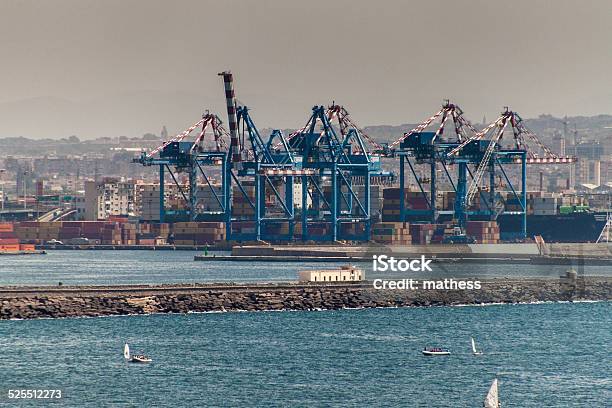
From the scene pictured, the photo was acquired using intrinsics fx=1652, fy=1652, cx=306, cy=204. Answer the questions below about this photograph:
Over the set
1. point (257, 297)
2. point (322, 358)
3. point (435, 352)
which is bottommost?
point (322, 358)

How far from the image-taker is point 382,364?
81.6 metres

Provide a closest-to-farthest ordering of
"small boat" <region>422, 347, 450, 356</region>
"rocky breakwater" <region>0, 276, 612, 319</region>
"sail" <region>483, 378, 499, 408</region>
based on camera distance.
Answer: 1. "sail" <region>483, 378, 499, 408</region>
2. "small boat" <region>422, 347, 450, 356</region>
3. "rocky breakwater" <region>0, 276, 612, 319</region>

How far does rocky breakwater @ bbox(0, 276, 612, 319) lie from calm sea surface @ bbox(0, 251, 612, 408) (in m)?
1.77

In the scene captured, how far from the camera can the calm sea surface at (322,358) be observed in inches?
2808

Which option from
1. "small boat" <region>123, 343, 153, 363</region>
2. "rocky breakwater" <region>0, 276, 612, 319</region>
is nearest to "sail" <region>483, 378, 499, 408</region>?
"small boat" <region>123, 343, 153, 363</region>

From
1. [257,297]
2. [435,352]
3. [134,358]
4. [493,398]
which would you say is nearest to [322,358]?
[435,352]

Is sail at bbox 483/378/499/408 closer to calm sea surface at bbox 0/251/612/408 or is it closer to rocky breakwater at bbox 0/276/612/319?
calm sea surface at bbox 0/251/612/408

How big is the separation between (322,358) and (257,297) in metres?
24.5

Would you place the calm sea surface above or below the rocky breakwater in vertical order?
below

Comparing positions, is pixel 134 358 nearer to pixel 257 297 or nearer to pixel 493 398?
pixel 493 398

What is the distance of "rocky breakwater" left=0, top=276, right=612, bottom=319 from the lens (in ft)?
329

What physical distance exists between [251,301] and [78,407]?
132 ft

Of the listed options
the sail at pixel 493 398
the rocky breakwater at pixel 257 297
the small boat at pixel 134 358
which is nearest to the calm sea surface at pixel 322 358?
the small boat at pixel 134 358

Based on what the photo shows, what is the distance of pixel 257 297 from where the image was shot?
353 ft
